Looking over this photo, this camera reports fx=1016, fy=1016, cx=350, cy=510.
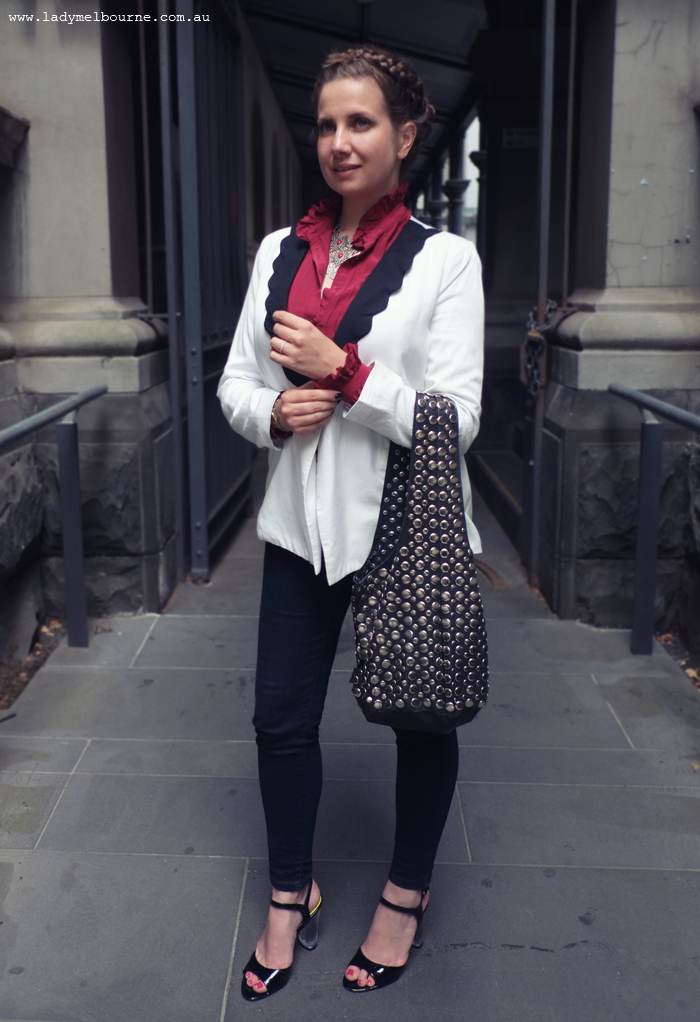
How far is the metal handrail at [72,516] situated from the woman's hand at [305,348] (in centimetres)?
184

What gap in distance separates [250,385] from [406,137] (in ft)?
1.75

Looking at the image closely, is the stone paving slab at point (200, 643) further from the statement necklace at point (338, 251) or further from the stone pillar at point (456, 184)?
the stone pillar at point (456, 184)

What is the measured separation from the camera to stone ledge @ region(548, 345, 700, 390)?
3.82 m

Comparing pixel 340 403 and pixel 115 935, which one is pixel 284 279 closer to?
pixel 340 403

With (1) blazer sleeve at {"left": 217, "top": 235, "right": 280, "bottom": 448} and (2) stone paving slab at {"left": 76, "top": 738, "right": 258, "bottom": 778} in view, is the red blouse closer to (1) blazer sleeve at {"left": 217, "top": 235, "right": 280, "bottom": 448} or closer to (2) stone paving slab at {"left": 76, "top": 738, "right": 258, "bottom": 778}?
(1) blazer sleeve at {"left": 217, "top": 235, "right": 280, "bottom": 448}

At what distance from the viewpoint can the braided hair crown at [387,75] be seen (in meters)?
1.76

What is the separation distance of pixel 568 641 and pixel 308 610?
2125 mm

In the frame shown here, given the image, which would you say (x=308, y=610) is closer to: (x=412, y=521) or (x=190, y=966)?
(x=412, y=521)

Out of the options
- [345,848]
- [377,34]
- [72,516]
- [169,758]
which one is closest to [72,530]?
[72,516]

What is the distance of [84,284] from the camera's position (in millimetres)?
3867

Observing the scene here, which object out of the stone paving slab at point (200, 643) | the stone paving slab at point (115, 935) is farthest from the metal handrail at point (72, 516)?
the stone paving slab at point (115, 935)

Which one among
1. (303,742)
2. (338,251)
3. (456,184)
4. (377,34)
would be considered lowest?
(303,742)

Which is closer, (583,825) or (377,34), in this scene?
(583,825)

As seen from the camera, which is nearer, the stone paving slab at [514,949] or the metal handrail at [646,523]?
the stone paving slab at [514,949]
